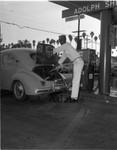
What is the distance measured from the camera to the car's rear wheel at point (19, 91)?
23.8ft

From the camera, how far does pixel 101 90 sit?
8.63 meters

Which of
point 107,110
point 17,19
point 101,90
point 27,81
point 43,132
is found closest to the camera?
point 43,132

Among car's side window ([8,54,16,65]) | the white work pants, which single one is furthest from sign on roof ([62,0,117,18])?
car's side window ([8,54,16,65])

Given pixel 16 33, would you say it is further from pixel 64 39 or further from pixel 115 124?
pixel 115 124

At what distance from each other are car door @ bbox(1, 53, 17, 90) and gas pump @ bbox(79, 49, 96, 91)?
274cm

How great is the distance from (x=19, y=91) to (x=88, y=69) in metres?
2.86

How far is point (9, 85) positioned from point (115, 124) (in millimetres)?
4094

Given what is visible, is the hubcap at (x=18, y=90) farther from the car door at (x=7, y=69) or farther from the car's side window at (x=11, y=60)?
the car's side window at (x=11, y=60)

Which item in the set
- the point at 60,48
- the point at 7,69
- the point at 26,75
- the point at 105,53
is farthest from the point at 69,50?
the point at 7,69

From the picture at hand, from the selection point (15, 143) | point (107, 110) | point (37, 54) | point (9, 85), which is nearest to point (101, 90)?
point (107, 110)

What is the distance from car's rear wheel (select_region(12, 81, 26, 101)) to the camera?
726cm


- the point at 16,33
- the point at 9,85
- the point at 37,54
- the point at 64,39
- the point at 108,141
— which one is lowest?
the point at 108,141

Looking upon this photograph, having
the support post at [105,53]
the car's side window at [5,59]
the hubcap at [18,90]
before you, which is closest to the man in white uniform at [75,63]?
the support post at [105,53]

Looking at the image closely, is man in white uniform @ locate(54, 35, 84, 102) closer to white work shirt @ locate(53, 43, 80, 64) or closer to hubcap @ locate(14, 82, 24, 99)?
white work shirt @ locate(53, 43, 80, 64)
